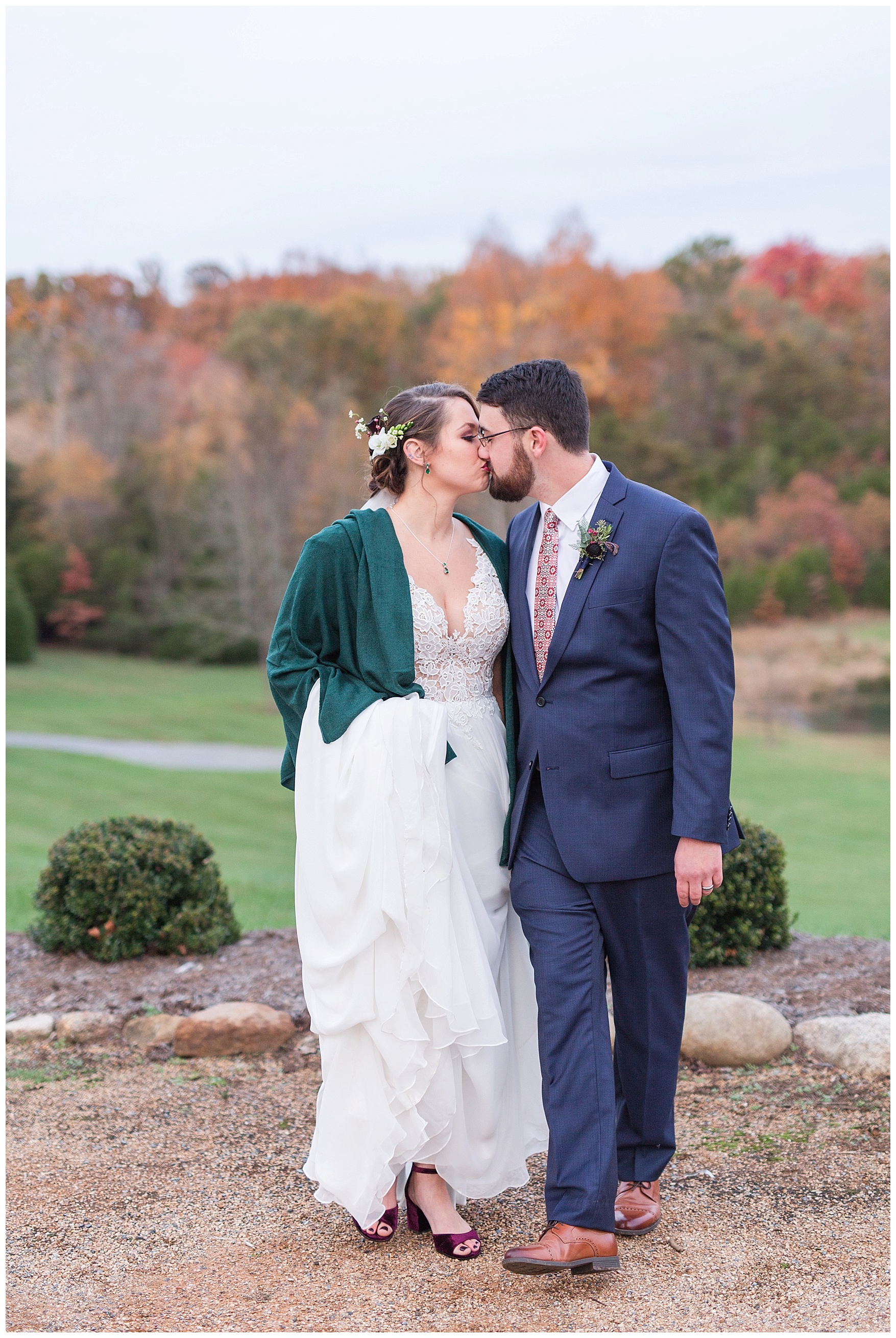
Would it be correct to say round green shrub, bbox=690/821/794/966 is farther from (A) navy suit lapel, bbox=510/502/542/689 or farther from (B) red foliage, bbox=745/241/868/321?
(B) red foliage, bbox=745/241/868/321

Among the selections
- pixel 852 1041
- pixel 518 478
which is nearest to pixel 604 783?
pixel 518 478

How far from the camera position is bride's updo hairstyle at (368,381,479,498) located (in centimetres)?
328

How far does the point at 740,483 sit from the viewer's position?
2200cm

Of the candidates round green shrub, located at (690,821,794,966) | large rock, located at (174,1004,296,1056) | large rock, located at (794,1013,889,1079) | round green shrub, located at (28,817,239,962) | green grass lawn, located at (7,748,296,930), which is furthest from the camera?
green grass lawn, located at (7,748,296,930)

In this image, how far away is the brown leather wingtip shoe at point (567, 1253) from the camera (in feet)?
9.23

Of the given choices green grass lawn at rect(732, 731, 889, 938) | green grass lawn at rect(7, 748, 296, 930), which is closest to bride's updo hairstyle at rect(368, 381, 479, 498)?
green grass lawn at rect(732, 731, 889, 938)

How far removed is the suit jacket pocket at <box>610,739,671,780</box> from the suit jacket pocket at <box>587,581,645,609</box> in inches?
14.8

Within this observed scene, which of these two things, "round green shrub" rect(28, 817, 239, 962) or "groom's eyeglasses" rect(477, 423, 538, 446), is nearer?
"groom's eyeglasses" rect(477, 423, 538, 446)

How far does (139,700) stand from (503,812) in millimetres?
17738

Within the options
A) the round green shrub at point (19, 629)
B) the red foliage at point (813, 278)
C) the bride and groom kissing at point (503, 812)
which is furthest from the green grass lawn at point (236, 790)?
the red foliage at point (813, 278)

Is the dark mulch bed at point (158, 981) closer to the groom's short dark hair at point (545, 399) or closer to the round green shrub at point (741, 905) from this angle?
the round green shrub at point (741, 905)

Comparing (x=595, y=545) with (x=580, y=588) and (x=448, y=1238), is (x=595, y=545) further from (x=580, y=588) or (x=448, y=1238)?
(x=448, y=1238)

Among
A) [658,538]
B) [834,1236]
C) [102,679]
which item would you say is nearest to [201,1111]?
[834,1236]

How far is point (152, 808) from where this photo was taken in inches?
539
